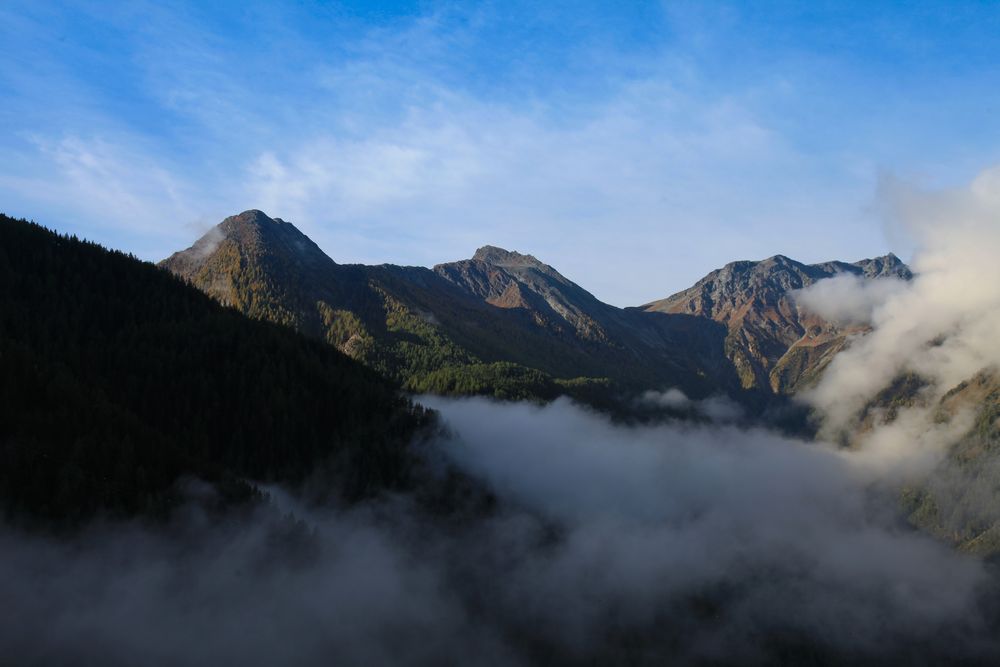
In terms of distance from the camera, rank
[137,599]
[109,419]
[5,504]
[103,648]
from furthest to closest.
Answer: [109,419] < [137,599] < [5,504] < [103,648]

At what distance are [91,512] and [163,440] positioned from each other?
93.2 ft

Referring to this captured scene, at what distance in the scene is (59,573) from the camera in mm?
154875

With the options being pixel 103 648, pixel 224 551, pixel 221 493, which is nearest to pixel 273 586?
pixel 224 551

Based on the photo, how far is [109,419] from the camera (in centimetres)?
17675

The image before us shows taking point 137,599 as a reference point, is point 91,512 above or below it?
above

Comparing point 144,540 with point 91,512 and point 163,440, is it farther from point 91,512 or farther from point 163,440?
point 163,440

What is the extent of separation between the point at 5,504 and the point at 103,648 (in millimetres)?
→ 40875

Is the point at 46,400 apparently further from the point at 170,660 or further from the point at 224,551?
the point at 170,660

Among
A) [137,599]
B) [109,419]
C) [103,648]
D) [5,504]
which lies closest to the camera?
[103,648]

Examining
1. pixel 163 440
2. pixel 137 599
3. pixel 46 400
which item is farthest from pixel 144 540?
pixel 46 400

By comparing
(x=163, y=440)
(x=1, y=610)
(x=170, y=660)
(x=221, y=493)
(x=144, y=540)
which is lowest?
(x=170, y=660)

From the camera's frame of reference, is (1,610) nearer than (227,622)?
Yes

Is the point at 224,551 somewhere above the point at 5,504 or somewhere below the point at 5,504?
below

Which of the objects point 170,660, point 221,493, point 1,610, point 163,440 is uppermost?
point 163,440
